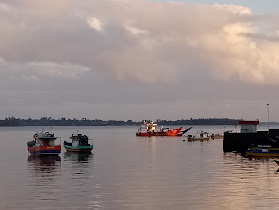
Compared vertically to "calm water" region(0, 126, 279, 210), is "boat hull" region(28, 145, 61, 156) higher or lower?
higher

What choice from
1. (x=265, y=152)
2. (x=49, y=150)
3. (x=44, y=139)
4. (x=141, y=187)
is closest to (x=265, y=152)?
(x=265, y=152)

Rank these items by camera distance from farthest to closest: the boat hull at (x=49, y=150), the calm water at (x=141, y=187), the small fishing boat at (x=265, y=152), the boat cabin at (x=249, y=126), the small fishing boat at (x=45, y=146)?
the boat cabin at (x=249, y=126), the small fishing boat at (x=45, y=146), the boat hull at (x=49, y=150), the small fishing boat at (x=265, y=152), the calm water at (x=141, y=187)

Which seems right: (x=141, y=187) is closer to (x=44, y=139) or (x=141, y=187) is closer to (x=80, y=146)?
(x=44, y=139)

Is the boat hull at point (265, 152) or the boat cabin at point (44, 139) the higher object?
the boat cabin at point (44, 139)

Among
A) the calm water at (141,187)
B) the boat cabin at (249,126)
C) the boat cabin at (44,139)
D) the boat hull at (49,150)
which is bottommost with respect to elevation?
the calm water at (141,187)

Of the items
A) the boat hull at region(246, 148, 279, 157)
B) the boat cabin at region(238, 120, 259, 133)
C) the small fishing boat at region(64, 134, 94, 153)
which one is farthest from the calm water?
the small fishing boat at region(64, 134, 94, 153)

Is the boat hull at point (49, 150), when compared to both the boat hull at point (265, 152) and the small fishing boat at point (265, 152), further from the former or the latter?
the boat hull at point (265, 152)

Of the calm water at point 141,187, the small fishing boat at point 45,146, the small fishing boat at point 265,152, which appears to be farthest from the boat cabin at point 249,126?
the small fishing boat at point 45,146

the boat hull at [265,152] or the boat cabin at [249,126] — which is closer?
the boat hull at [265,152]

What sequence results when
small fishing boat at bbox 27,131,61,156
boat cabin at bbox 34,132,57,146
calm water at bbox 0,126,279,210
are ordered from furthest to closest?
boat cabin at bbox 34,132,57,146 → small fishing boat at bbox 27,131,61,156 → calm water at bbox 0,126,279,210

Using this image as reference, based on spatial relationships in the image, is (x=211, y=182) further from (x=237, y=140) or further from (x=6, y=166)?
(x=237, y=140)

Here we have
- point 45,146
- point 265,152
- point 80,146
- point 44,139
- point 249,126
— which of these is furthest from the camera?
point 80,146

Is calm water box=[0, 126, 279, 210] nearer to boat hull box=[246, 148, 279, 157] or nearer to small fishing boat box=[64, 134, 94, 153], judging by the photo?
boat hull box=[246, 148, 279, 157]

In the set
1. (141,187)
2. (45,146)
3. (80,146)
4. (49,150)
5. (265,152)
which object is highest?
(45,146)
